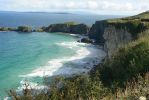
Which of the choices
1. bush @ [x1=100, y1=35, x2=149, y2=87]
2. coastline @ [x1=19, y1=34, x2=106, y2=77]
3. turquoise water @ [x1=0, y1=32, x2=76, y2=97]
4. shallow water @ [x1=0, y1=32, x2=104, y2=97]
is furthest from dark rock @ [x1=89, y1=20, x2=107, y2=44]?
bush @ [x1=100, y1=35, x2=149, y2=87]

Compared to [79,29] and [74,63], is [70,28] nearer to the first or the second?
[79,29]

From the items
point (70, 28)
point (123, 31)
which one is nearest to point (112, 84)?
point (123, 31)

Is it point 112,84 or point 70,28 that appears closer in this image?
point 112,84

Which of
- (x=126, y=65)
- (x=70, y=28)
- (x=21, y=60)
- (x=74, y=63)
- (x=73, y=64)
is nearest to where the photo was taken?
(x=126, y=65)

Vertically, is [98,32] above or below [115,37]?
below

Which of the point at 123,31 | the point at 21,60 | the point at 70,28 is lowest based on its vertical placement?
the point at 70,28

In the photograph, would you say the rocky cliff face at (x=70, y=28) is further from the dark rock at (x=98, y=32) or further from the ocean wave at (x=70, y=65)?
the ocean wave at (x=70, y=65)

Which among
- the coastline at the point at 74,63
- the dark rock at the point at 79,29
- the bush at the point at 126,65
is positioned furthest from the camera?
the dark rock at the point at 79,29

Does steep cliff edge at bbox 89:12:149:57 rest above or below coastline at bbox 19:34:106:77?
above

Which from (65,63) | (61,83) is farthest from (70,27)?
(61,83)

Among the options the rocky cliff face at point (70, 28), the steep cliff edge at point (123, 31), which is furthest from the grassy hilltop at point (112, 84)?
the rocky cliff face at point (70, 28)

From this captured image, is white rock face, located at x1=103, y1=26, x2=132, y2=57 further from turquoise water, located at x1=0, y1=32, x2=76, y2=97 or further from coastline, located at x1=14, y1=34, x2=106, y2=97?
turquoise water, located at x1=0, y1=32, x2=76, y2=97

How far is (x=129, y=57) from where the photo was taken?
66.5 ft

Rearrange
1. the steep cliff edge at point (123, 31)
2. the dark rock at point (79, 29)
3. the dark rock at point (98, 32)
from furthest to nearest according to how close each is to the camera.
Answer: the dark rock at point (79, 29), the dark rock at point (98, 32), the steep cliff edge at point (123, 31)
